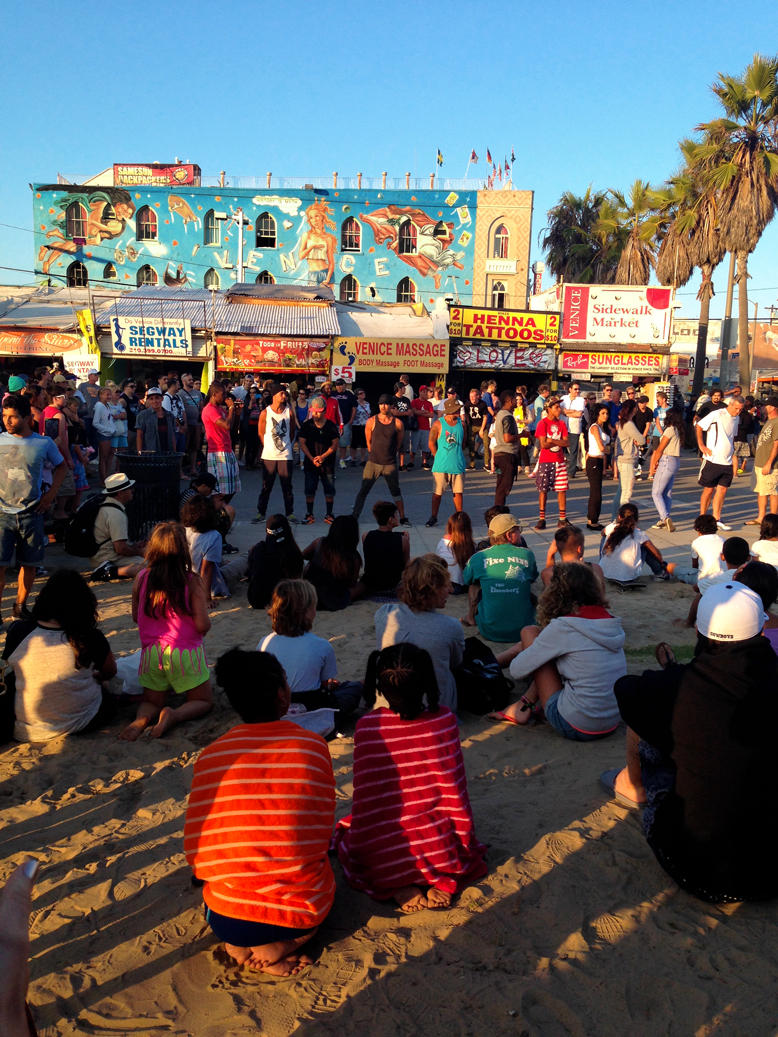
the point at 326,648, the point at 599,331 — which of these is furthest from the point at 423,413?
the point at 326,648

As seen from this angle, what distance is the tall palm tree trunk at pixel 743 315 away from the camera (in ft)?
79.0

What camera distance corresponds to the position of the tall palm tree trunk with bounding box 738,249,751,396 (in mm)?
24094

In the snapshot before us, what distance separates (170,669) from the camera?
4.59 meters

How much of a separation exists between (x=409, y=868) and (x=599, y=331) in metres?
21.6

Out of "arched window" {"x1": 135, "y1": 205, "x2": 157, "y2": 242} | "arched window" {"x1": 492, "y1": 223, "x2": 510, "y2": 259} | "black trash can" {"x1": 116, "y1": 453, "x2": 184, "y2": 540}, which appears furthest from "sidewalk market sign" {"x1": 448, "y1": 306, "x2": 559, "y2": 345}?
"arched window" {"x1": 135, "y1": 205, "x2": 157, "y2": 242}

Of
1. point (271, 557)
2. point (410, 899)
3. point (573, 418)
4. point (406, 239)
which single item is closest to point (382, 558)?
point (271, 557)

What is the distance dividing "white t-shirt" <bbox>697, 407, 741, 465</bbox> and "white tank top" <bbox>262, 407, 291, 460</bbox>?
559 cm

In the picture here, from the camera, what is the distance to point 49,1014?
245cm

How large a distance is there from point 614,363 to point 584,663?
2019cm

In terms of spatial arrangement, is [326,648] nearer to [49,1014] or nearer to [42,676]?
[42,676]

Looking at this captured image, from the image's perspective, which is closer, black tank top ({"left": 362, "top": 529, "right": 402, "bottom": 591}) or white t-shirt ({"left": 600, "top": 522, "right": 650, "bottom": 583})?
black tank top ({"left": 362, "top": 529, "right": 402, "bottom": 591})

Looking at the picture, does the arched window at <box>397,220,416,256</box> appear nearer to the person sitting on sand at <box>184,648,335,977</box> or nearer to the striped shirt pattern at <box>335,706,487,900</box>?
the striped shirt pattern at <box>335,706,487,900</box>

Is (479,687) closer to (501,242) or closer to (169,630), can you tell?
(169,630)

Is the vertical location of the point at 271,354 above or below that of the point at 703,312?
below
